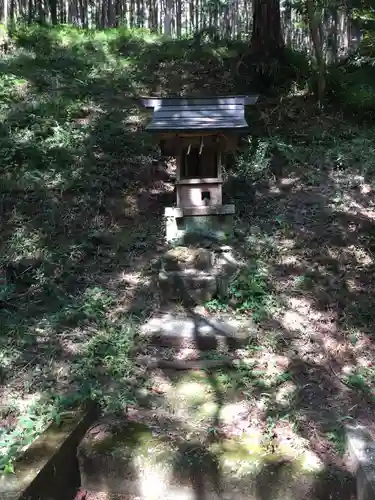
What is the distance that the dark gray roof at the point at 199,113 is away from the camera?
5.53 metres

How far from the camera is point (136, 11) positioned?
15336 mm

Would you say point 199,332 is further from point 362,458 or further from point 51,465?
point 51,465

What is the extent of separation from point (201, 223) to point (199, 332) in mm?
2053

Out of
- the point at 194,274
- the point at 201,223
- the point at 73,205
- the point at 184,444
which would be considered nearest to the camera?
the point at 184,444

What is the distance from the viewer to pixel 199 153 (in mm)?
5965

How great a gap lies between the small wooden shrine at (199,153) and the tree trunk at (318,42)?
3118 millimetres

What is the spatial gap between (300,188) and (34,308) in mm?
4388

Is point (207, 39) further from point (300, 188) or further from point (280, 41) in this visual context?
point (300, 188)

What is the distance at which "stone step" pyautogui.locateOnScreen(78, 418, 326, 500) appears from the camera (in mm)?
2838

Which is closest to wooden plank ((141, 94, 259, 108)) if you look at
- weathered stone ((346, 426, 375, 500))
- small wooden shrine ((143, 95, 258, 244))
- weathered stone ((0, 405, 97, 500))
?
small wooden shrine ((143, 95, 258, 244))

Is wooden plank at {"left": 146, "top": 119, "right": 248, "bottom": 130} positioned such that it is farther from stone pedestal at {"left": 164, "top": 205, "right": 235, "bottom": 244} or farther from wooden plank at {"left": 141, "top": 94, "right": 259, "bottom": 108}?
stone pedestal at {"left": 164, "top": 205, "right": 235, "bottom": 244}

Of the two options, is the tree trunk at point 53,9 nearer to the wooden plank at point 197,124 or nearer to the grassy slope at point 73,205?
the grassy slope at point 73,205

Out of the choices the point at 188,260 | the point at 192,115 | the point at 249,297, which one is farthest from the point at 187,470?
the point at 192,115

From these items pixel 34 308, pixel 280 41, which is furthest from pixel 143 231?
pixel 280 41
